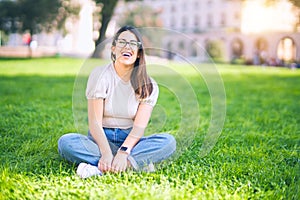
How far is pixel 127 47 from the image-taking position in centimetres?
211

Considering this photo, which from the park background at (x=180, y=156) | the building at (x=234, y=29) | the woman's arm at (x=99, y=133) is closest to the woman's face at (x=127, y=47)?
the woman's arm at (x=99, y=133)

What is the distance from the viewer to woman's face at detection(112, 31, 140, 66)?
2.12 m

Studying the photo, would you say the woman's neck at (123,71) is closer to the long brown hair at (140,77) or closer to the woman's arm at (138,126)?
the long brown hair at (140,77)

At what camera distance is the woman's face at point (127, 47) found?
2.12m

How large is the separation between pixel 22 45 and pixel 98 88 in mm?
17796

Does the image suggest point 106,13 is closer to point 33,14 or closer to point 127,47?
point 33,14

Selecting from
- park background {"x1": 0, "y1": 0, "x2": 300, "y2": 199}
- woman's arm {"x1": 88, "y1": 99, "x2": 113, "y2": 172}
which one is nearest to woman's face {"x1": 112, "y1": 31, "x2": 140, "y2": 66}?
woman's arm {"x1": 88, "y1": 99, "x2": 113, "y2": 172}

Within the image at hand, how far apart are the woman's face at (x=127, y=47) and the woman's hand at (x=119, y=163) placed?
0.50 metres

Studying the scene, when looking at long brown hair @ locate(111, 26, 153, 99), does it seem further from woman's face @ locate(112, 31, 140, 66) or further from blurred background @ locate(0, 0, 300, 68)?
blurred background @ locate(0, 0, 300, 68)

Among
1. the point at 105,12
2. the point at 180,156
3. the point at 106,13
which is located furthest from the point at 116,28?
the point at 180,156

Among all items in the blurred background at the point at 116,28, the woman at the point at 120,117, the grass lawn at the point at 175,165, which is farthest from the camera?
the blurred background at the point at 116,28

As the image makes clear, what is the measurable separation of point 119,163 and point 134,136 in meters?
0.18

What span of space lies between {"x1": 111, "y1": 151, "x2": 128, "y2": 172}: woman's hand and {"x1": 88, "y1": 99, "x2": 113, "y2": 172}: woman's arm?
3 centimetres

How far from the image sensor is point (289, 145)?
2859mm
